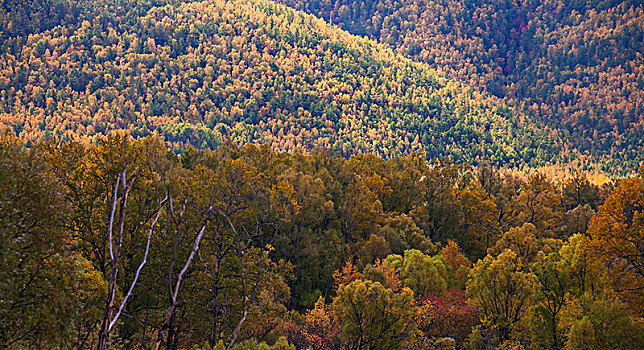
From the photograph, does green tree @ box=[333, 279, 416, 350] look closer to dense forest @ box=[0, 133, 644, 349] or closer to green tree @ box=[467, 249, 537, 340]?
dense forest @ box=[0, 133, 644, 349]

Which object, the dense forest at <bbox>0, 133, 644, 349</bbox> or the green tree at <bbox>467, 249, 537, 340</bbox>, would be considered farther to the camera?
the green tree at <bbox>467, 249, 537, 340</bbox>

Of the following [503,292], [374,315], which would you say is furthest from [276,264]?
[503,292]

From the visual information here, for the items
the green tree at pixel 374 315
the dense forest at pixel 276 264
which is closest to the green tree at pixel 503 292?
the dense forest at pixel 276 264

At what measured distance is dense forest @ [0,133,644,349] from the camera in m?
17.0

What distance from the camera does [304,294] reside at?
190ft

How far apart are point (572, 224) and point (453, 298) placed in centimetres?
2965

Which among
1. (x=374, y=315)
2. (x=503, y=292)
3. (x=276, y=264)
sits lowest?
(x=374, y=315)

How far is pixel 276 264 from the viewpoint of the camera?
4231 centimetres

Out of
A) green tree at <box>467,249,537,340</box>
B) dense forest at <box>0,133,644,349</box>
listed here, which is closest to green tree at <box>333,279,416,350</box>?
dense forest at <box>0,133,644,349</box>

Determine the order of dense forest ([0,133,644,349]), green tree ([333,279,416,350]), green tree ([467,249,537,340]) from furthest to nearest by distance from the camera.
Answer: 1. green tree ([467,249,537,340])
2. green tree ([333,279,416,350])
3. dense forest ([0,133,644,349])

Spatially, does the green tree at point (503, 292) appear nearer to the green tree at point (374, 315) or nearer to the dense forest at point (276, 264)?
the dense forest at point (276, 264)

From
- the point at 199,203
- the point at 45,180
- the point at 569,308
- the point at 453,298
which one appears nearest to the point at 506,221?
the point at 453,298

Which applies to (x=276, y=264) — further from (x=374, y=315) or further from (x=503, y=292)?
(x=503, y=292)

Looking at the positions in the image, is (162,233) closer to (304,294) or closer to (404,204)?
(304,294)
